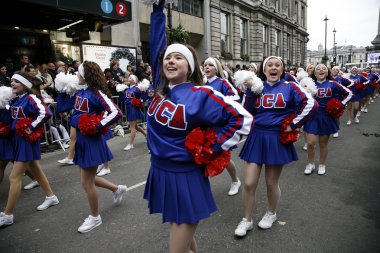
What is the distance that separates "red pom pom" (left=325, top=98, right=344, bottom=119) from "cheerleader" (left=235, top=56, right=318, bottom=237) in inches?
93.3

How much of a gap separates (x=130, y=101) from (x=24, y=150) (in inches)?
183

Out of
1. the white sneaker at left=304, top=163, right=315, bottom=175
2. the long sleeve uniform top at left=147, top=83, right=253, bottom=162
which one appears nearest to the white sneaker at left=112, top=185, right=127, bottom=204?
the long sleeve uniform top at left=147, top=83, right=253, bottom=162

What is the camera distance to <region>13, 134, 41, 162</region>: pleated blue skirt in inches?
160

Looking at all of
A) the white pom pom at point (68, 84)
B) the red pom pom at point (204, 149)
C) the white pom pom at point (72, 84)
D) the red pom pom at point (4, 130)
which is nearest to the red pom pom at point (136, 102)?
the white pom pom at point (68, 84)

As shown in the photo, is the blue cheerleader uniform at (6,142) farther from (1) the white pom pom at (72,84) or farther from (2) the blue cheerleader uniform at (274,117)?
(2) the blue cheerleader uniform at (274,117)

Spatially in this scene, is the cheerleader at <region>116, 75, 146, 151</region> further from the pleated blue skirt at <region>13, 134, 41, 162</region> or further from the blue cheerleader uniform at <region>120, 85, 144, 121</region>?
the pleated blue skirt at <region>13, 134, 41, 162</region>

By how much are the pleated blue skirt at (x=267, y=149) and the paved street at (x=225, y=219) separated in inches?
35.0

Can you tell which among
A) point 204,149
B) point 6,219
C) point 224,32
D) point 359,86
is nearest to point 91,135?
point 6,219

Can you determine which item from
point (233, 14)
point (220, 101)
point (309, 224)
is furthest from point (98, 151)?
point (233, 14)

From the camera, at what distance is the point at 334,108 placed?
223 inches

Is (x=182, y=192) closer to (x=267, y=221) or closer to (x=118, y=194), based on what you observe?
(x=267, y=221)

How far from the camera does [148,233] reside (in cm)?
366

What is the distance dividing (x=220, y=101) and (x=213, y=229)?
2.12 metres

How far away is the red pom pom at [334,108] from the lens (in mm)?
5664
